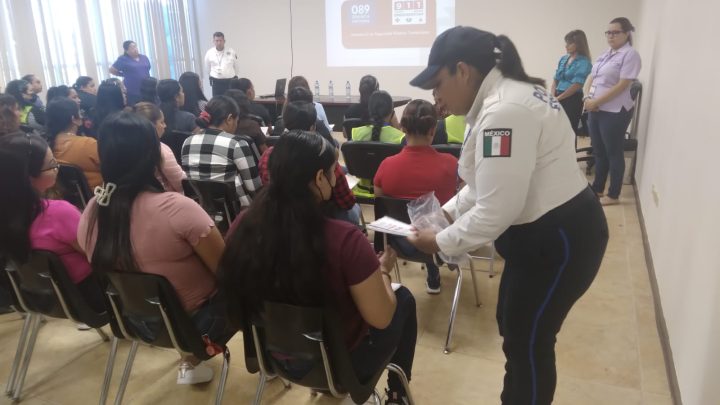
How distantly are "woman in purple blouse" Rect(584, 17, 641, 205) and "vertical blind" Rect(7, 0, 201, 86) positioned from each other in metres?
6.52

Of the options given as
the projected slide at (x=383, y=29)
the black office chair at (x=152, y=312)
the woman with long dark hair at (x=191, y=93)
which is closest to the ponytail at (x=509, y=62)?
the black office chair at (x=152, y=312)

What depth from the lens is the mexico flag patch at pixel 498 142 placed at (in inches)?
48.5

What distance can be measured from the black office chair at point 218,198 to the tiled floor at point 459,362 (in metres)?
0.76

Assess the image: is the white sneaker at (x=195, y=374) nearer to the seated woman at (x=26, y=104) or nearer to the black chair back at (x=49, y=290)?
the black chair back at (x=49, y=290)

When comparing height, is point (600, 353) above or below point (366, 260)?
below

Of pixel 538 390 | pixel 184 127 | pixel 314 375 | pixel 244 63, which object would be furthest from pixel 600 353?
pixel 244 63

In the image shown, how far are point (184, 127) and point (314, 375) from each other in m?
3.04

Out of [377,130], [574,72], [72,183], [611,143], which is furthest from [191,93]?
[611,143]

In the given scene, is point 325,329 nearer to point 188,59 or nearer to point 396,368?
point 396,368

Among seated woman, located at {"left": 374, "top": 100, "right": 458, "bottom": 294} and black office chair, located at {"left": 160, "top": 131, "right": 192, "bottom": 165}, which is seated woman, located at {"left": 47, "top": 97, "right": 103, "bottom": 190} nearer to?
black office chair, located at {"left": 160, "top": 131, "right": 192, "bottom": 165}

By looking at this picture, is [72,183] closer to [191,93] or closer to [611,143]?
[191,93]

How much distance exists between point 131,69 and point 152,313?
628cm

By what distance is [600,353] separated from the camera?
2232mm

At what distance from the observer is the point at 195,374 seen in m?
2.13
